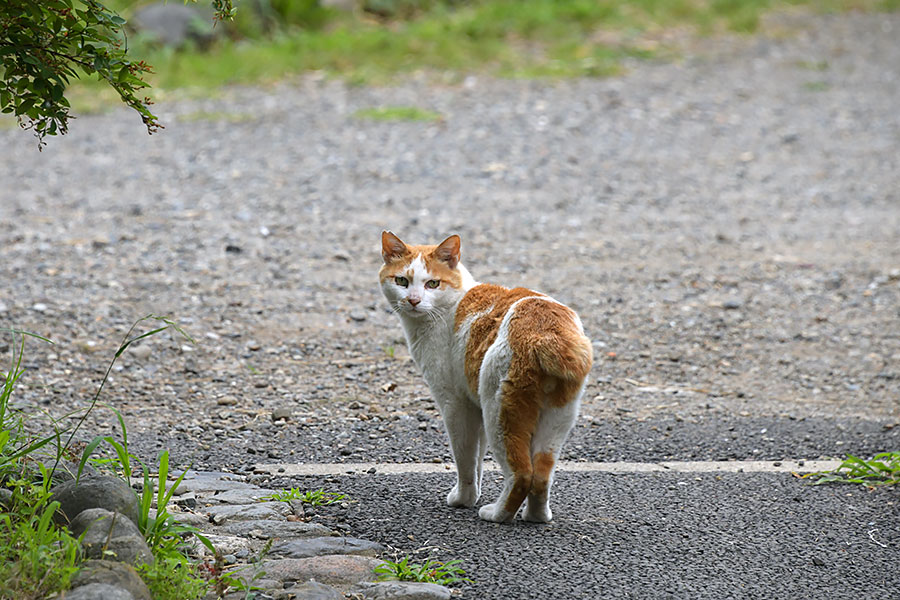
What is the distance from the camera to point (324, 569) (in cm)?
330

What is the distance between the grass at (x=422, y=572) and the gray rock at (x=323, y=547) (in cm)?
17

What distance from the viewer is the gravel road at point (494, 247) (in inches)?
207

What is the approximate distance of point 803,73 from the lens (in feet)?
40.7

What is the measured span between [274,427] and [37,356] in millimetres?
1591

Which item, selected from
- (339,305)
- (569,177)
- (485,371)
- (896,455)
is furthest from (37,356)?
(569,177)

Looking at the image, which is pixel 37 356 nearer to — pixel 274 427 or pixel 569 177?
pixel 274 427

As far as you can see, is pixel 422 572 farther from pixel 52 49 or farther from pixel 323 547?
pixel 52 49

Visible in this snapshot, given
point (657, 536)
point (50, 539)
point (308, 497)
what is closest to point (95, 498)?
point (50, 539)

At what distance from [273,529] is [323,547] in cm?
24

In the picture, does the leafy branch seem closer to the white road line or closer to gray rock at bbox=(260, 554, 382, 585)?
gray rock at bbox=(260, 554, 382, 585)

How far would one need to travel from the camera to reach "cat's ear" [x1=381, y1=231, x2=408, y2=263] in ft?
13.9

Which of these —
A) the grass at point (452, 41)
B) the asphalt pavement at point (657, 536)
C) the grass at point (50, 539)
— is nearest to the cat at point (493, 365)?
the asphalt pavement at point (657, 536)

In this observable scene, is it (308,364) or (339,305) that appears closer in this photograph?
(308,364)

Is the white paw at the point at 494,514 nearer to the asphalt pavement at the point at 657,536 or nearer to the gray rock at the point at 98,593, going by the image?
the asphalt pavement at the point at 657,536
